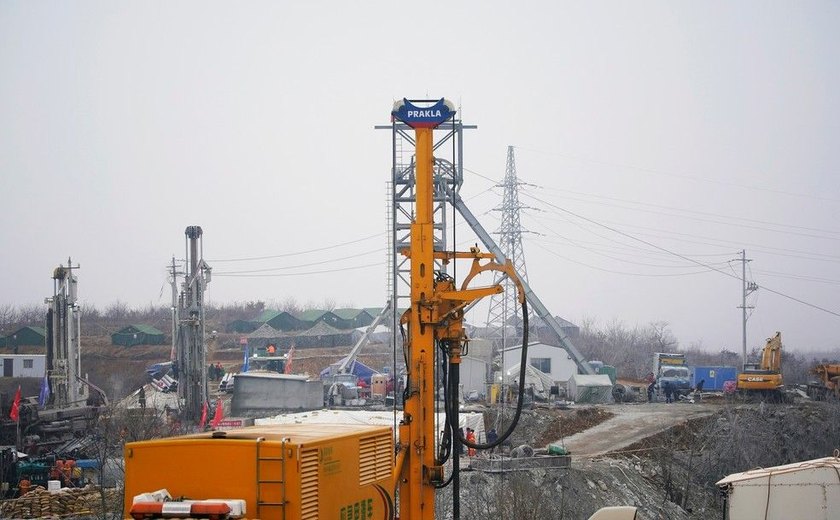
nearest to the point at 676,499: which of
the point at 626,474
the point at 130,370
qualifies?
the point at 626,474

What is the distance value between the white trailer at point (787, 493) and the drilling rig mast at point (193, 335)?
29219 millimetres

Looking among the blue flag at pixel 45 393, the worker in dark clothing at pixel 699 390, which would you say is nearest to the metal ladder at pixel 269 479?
the blue flag at pixel 45 393

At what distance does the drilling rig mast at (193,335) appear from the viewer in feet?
134

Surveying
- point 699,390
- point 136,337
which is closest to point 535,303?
point 699,390

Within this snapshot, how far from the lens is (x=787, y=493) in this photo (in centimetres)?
1471

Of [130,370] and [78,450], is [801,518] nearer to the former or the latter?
[78,450]

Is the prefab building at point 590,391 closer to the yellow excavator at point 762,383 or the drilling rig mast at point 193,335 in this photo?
the yellow excavator at point 762,383

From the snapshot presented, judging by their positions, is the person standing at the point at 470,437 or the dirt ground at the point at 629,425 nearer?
the person standing at the point at 470,437

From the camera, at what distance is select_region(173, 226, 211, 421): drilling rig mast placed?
1607 inches

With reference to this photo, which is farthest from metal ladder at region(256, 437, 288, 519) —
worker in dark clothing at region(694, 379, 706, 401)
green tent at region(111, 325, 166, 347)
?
green tent at region(111, 325, 166, 347)

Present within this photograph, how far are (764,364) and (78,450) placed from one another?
4079 cm

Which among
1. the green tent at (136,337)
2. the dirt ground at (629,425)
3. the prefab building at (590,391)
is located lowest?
the dirt ground at (629,425)

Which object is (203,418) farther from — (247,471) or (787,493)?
(247,471)

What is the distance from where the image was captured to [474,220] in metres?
53.7
